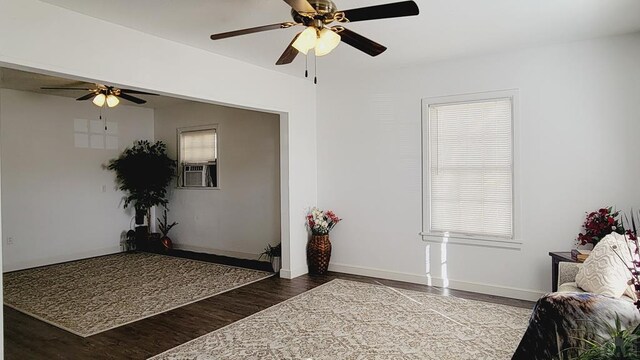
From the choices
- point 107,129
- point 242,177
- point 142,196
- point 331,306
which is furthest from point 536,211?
point 107,129

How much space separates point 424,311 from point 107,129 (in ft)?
20.8

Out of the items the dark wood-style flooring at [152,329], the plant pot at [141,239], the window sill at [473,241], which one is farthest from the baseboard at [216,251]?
the window sill at [473,241]

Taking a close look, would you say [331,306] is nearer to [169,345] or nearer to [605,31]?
[169,345]

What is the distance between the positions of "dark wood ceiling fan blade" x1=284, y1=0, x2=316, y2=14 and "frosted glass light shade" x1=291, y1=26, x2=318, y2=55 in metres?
0.16

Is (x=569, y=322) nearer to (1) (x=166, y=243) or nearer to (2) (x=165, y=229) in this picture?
(1) (x=166, y=243)

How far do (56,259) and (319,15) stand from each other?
244 inches

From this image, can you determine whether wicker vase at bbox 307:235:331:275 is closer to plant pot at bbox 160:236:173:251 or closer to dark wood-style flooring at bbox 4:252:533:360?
dark wood-style flooring at bbox 4:252:533:360

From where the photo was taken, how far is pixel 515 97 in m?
4.25

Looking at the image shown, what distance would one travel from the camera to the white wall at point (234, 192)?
20.6 feet

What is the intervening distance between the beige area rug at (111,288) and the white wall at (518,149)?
1720mm

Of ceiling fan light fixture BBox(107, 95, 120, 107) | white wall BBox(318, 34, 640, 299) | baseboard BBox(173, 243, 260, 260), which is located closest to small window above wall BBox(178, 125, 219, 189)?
baseboard BBox(173, 243, 260, 260)

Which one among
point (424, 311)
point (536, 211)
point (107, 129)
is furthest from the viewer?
point (107, 129)

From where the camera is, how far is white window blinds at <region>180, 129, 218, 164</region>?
7.07m

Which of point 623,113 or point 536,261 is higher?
point 623,113
